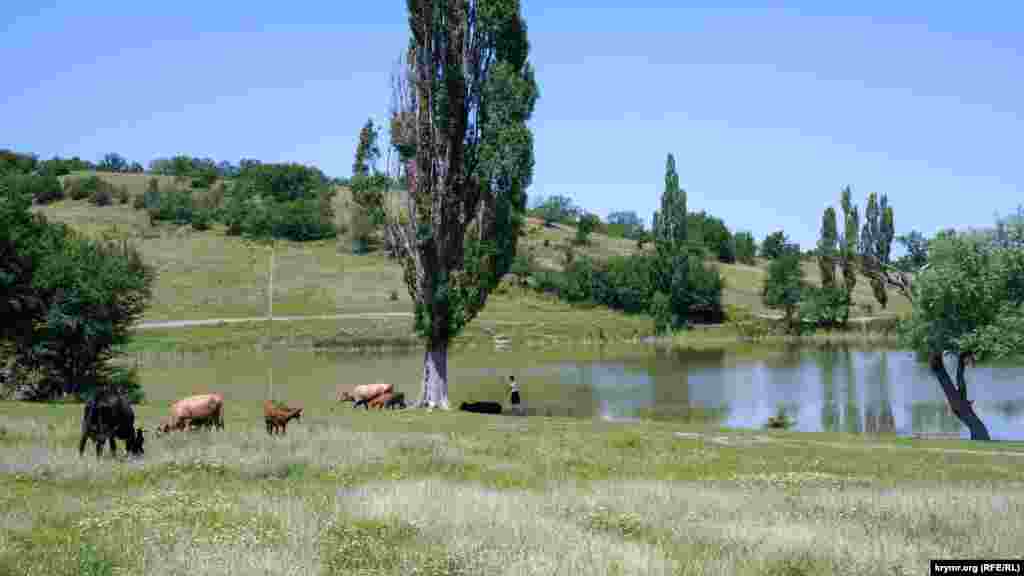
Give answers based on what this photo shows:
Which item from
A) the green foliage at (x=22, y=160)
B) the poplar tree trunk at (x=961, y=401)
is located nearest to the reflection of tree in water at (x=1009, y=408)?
the poplar tree trunk at (x=961, y=401)

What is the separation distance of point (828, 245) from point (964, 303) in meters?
70.2

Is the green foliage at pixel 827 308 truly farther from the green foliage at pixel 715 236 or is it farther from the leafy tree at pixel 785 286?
the green foliage at pixel 715 236

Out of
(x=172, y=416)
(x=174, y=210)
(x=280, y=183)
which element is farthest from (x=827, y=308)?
(x=174, y=210)

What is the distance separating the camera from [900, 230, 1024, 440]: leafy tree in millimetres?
30266

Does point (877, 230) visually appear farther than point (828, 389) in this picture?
Yes

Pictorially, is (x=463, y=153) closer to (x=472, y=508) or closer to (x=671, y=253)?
(x=472, y=508)

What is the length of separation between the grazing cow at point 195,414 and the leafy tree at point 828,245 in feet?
284

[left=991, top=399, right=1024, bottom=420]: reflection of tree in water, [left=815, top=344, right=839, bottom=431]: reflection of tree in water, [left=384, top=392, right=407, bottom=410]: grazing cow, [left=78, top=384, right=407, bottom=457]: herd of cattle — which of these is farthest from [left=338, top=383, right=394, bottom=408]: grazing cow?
[left=991, top=399, right=1024, bottom=420]: reflection of tree in water

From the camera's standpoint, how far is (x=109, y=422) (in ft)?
53.2

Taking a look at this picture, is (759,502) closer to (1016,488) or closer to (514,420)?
(1016,488)

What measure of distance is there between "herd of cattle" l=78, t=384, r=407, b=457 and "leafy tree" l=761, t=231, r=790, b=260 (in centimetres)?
14246

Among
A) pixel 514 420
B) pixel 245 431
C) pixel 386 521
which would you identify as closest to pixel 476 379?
pixel 514 420

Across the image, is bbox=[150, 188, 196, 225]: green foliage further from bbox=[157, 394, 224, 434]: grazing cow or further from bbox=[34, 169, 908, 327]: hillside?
bbox=[157, 394, 224, 434]: grazing cow

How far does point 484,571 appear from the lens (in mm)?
8219
